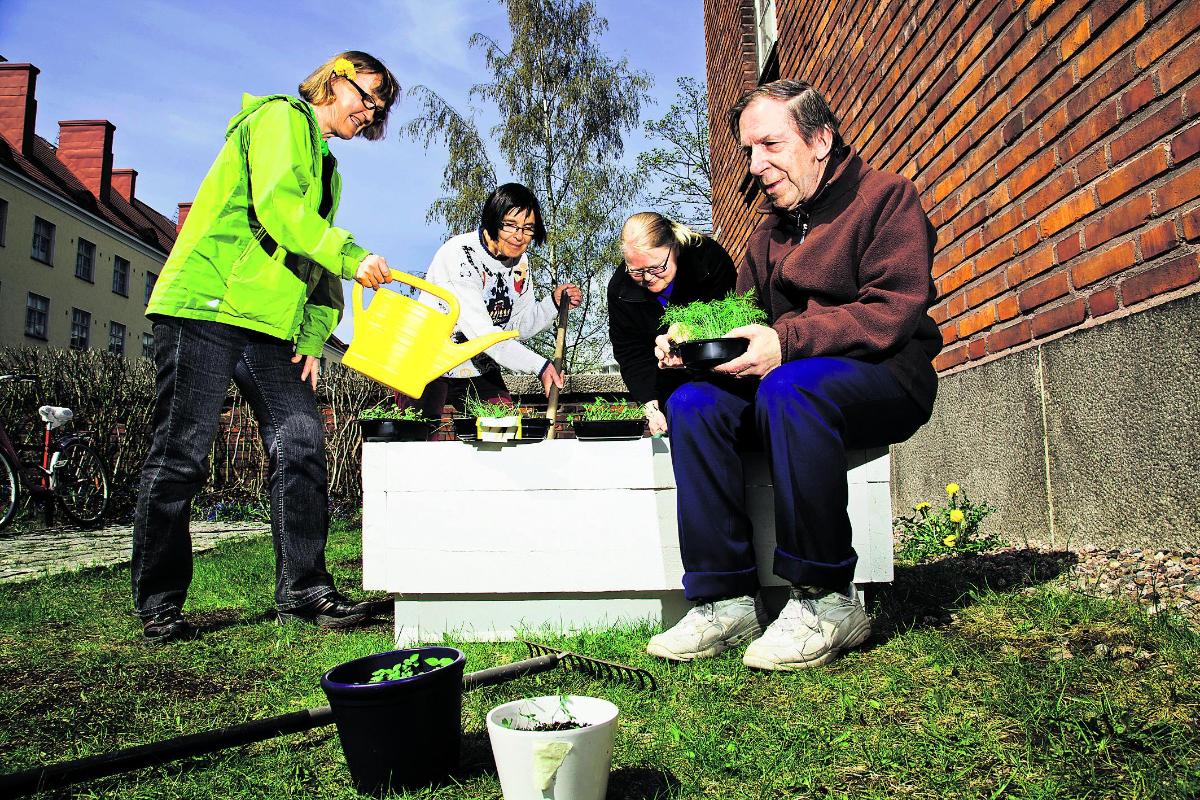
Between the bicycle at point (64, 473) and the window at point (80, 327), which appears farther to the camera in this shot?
the window at point (80, 327)

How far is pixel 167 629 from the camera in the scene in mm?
2580

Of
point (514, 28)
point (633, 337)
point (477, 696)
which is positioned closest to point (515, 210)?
point (633, 337)

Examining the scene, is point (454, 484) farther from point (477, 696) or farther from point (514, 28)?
point (514, 28)

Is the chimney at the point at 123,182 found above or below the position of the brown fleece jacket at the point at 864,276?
above

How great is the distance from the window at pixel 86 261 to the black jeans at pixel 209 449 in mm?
26768

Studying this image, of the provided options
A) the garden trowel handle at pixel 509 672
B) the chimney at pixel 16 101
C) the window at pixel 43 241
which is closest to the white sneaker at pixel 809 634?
the garden trowel handle at pixel 509 672

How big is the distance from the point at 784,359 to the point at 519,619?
1149 millimetres

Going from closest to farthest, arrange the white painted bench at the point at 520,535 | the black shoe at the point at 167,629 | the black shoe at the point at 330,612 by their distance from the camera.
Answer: the white painted bench at the point at 520,535
the black shoe at the point at 167,629
the black shoe at the point at 330,612

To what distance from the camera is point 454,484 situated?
8.23ft

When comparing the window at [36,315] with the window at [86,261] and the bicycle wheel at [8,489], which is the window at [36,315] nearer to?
the window at [86,261]

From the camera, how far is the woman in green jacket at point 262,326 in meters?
2.62

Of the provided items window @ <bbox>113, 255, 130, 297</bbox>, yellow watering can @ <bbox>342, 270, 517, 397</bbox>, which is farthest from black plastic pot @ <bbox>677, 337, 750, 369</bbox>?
window @ <bbox>113, 255, 130, 297</bbox>

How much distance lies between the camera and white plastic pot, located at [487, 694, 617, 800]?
1170 millimetres

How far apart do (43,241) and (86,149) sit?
4972mm
